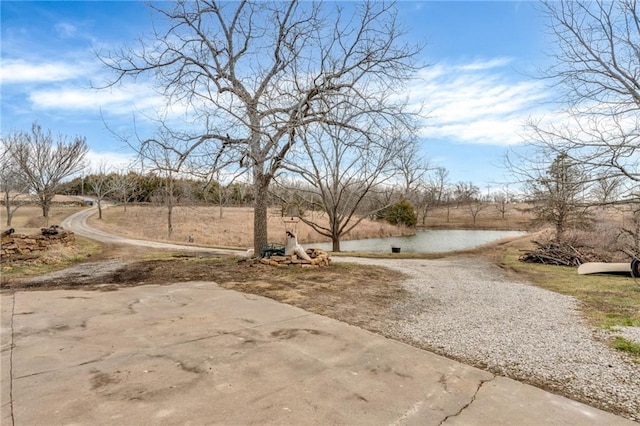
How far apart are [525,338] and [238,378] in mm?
3155

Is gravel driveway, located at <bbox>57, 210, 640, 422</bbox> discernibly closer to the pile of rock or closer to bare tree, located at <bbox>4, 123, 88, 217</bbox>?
the pile of rock

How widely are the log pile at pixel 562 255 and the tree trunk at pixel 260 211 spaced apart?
400 inches

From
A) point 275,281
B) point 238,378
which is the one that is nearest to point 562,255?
point 275,281

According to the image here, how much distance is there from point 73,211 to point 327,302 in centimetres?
4168

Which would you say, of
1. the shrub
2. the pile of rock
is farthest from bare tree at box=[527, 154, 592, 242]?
the shrub

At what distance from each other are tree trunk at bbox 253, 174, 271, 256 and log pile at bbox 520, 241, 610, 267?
10.2 metres

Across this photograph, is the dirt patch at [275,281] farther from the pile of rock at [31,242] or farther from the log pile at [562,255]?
the log pile at [562,255]

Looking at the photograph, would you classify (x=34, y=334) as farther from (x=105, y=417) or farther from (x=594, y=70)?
(x=594, y=70)

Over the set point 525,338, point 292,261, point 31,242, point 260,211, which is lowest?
point 525,338

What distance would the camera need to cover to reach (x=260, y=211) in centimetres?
892

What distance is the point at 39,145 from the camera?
20.5 meters

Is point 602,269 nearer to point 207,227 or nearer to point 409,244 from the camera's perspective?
point 409,244

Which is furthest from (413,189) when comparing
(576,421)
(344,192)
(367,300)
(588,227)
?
(576,421)

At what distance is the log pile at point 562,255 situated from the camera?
12235 mm
